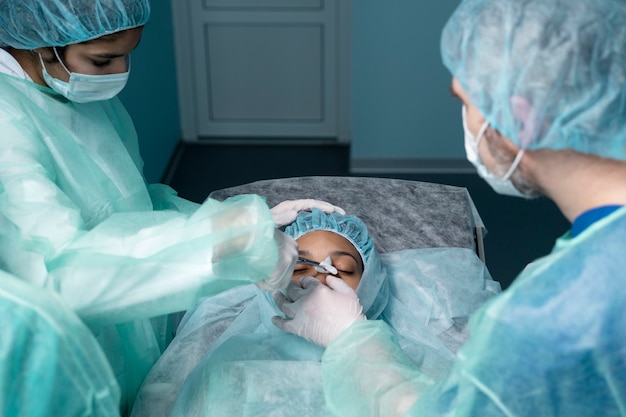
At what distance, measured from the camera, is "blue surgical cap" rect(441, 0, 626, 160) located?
87 centimetres

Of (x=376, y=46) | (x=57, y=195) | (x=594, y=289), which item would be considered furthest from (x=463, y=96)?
(x=376, y=46)

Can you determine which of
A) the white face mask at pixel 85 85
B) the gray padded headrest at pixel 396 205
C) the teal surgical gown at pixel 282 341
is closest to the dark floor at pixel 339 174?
the gray padded headrest at pixel 396 205

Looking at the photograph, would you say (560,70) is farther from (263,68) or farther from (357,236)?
(263,68)

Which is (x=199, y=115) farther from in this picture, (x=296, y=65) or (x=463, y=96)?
(x=463, y=96)

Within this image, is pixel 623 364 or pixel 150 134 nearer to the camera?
pixel 623 364

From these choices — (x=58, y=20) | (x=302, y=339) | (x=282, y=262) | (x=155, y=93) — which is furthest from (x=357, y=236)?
(x=155, y=93)

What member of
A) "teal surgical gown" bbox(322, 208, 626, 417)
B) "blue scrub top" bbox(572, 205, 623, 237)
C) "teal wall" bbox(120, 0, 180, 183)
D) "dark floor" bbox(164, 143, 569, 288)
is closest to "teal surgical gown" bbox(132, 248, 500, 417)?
"teal surgical gown" bbox(322, 208, 626, 417)

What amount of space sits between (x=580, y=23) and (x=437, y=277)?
1114 mm

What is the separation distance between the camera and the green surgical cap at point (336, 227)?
1.80 meters

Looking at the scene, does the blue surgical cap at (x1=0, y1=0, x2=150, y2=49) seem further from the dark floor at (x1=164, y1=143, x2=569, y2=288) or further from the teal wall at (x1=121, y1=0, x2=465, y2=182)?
the dark floor at (x1=164, y1=143, x2=569, y2=288)

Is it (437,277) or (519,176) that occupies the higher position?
(519,176)

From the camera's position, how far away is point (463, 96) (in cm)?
99

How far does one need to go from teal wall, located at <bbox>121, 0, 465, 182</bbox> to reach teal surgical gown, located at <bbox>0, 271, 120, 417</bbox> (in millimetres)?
2275

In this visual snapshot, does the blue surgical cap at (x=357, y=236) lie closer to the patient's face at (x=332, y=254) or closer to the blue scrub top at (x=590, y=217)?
the patient's face at (x=332, y=254)
